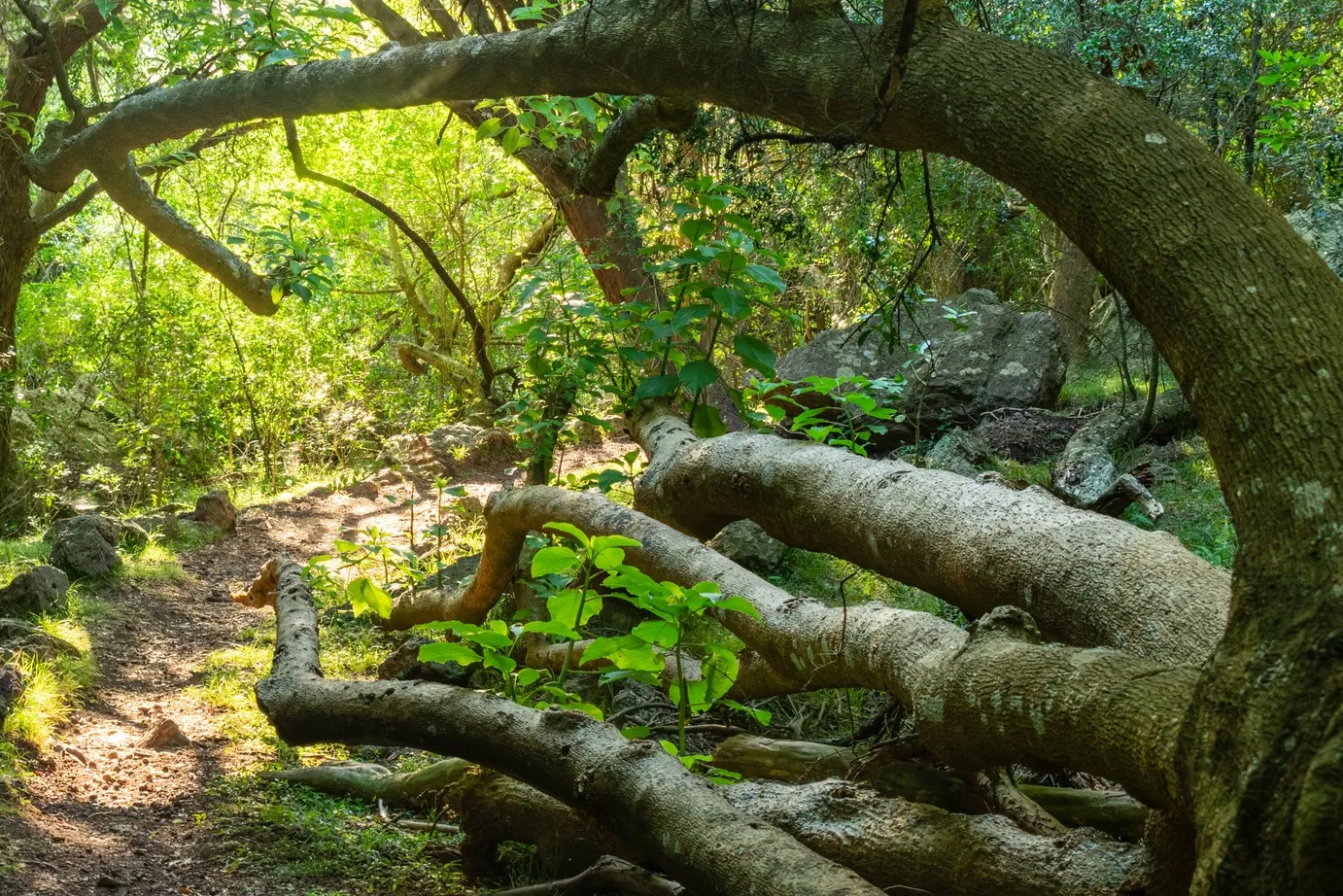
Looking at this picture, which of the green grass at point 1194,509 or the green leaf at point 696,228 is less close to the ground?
the green leaf at point 696,228

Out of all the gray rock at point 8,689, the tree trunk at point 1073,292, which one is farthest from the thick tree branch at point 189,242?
the tree trunk at point 1073,292

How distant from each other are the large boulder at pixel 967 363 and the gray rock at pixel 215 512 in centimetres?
512

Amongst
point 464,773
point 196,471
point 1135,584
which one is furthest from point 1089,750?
point 196,471

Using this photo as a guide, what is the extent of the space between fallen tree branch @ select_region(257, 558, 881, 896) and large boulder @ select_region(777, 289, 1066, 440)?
5230 mm

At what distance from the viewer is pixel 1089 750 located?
5.83 feet

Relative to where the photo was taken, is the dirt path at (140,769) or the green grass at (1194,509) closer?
the dirt path at (140,769)

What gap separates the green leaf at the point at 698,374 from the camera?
3.95 m

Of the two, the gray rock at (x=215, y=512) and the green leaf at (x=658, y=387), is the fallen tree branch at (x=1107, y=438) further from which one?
the gray rock at (x=215, y=512)

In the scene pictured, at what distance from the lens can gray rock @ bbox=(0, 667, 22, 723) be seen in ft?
12.8

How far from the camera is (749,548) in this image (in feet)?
18.1

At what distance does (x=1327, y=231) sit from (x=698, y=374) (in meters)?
6.63

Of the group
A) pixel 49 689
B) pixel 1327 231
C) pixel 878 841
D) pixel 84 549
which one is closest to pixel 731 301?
pixel 878 841

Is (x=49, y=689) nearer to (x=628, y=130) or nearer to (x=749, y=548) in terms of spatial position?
(x=749, y=548)

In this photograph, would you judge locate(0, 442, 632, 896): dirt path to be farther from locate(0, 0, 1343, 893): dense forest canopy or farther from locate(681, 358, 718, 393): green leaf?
locate(681, 358, 718, 393): green leaf
